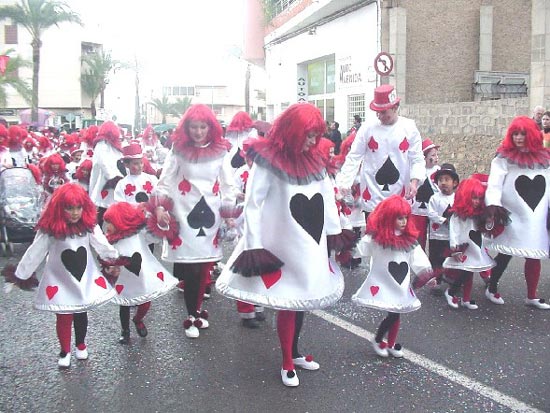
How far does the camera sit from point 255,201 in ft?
13.9

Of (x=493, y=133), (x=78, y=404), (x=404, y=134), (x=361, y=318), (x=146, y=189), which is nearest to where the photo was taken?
(x=78, y=404)

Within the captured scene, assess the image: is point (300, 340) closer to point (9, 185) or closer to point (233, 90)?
point (9, 185)

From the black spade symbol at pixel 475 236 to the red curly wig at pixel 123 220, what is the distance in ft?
9.85

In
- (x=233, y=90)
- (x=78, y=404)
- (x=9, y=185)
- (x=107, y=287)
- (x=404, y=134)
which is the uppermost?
(x=233, y=90)

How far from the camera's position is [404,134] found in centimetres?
656

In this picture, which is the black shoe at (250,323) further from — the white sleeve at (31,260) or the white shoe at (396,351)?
the white sleeve at (31,260)

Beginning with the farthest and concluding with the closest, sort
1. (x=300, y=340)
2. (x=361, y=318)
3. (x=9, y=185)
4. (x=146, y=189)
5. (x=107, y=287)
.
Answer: (x=9, y=185), (x=146, y=189), (x=361, y=318), (x=300, y=340), (x=107, y=287)

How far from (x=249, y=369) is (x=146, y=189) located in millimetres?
3339

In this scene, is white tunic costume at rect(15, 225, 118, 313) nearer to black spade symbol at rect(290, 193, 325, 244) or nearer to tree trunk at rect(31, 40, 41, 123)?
black spade symbol at rect(290, 193, 325, 244)

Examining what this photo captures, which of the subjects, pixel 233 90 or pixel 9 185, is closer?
pixel 9 185

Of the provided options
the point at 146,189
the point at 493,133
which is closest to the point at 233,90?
the point at 493,133

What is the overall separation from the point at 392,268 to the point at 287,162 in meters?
1.23

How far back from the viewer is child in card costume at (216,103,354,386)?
4152 mm

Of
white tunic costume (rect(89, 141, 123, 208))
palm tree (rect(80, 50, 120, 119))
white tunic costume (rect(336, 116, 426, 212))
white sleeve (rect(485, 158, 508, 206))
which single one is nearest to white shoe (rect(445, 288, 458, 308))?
white sleeve (rect(485, 158, 508, 206))
